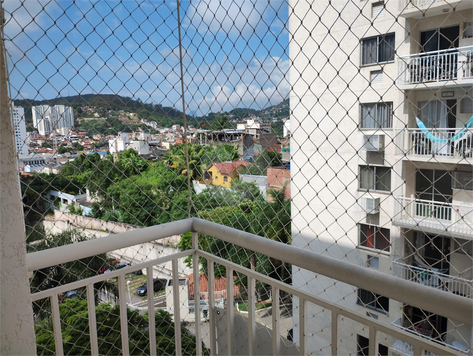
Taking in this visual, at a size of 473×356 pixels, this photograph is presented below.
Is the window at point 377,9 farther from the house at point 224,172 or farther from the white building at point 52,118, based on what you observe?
the white building at point 52,118

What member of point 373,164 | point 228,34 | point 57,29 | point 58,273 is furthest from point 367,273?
point 58,273

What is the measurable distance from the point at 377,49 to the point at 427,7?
274 mm

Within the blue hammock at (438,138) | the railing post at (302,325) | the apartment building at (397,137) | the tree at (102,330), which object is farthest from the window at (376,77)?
the tree at (102,330)

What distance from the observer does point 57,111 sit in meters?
1.53

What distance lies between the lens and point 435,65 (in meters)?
1.25

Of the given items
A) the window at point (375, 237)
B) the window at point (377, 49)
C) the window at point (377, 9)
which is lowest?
the window at point (375, 237)

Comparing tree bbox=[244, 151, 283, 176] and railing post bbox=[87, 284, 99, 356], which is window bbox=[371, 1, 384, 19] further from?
railing post bbox=[87, 284, 99, 356]

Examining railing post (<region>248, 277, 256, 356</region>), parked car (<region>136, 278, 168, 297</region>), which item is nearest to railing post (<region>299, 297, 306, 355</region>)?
railing post (<region>248, 277, 256, 356</region>)

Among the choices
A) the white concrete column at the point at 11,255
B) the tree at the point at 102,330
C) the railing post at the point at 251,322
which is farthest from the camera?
the tree at the point at 102,330

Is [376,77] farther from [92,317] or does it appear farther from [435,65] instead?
[92,317]

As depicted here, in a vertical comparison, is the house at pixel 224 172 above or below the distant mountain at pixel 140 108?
below

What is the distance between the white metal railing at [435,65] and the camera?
118 cm

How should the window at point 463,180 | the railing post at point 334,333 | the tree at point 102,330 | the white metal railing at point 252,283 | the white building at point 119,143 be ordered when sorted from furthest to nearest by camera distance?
the tree at point 102,330 < the white building at point 119,143 < the window at point 463,180 < the railing post at point 334,333 < the white metal railing at point 252,283

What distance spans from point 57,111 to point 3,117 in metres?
1.11
